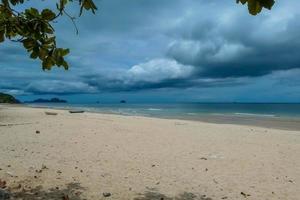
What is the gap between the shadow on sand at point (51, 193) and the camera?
20.3ft

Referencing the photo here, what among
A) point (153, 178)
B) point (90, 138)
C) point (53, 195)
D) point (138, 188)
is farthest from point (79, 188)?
point (90, 138)

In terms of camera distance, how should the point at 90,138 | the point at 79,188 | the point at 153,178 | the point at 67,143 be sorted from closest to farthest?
the point at 79,188 → the point at 153,178 → the point at 67,143 → the point at 90,138

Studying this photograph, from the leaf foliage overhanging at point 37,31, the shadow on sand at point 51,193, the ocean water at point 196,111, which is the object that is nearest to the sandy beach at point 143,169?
the shadow on sand at point 51,193

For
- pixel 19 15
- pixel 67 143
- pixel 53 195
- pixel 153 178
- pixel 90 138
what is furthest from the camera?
pixel 90 138

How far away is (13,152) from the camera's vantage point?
996 cm

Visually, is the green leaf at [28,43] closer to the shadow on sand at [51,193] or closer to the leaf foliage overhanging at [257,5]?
the leaf foliage overhanging at [257,5]

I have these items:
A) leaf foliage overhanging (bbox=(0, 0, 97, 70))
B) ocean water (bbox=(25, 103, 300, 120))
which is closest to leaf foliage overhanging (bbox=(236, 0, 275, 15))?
leaf foliage overhanging (bbox=(0, 0, 97, 70))

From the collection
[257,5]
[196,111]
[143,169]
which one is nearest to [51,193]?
[143,169]

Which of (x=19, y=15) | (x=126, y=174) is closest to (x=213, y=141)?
(x=126, y=174)

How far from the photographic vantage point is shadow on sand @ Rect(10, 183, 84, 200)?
618 cm

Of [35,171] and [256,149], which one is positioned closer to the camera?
[35,171]

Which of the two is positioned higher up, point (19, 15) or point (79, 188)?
point (19, 15)

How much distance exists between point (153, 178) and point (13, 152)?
165 inches

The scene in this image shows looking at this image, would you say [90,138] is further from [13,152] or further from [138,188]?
[138,188]
